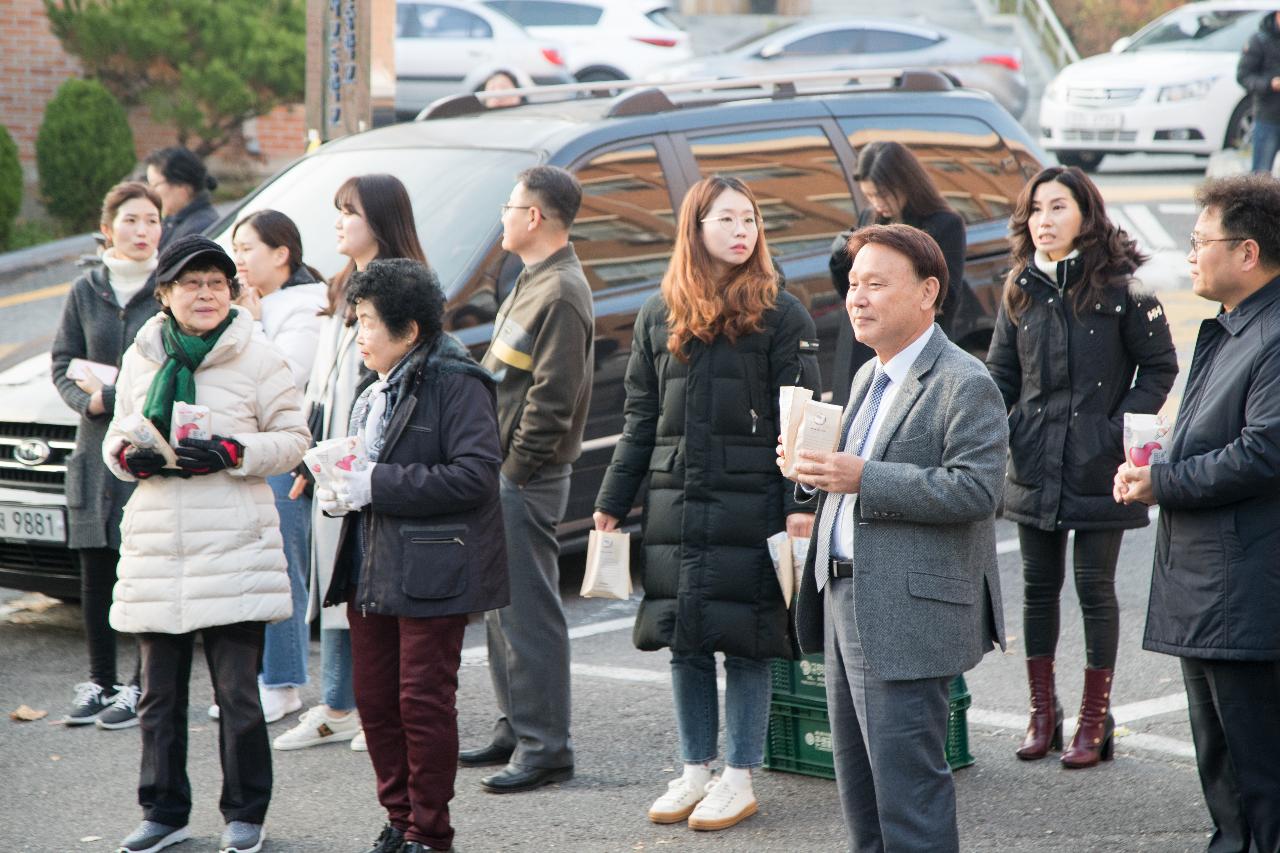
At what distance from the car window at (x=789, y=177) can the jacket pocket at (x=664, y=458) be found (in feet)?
9.43

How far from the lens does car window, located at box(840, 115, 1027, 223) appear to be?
28.5ft

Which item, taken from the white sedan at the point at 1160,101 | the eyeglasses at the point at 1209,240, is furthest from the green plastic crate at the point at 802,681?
the white sedan at the point at 1160,101

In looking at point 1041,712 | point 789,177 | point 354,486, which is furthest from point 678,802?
point 789,177

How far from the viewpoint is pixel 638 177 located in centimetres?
770

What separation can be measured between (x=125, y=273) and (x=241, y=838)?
2.56 m

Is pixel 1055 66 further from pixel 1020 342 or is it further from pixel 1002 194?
pixel 1020 342

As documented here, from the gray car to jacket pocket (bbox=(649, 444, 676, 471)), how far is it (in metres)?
17.7

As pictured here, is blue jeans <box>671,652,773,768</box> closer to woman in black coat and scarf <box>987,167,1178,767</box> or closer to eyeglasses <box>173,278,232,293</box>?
woman in black coat and scarf <box>987,167,1178,767</box>

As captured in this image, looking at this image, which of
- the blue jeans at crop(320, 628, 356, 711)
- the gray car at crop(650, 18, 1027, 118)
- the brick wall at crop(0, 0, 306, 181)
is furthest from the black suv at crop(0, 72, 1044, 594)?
the gray car at crop(650, 18, 1027, 118)

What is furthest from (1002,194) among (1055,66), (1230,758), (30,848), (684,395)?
(1055,66)

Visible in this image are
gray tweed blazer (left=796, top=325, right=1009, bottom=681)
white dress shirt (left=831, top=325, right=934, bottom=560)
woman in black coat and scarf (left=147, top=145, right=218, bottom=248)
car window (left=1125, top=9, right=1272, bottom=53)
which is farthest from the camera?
car window (left=1125, top=9, right=1272, bottom=53)

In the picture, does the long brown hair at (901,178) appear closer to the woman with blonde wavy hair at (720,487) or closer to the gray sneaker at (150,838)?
the woman with blonde wavy hair at (720,487)

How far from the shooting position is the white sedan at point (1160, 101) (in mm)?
18328

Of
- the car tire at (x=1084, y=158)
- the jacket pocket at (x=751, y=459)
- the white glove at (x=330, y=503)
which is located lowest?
the white glove at (x=330, y=503)
